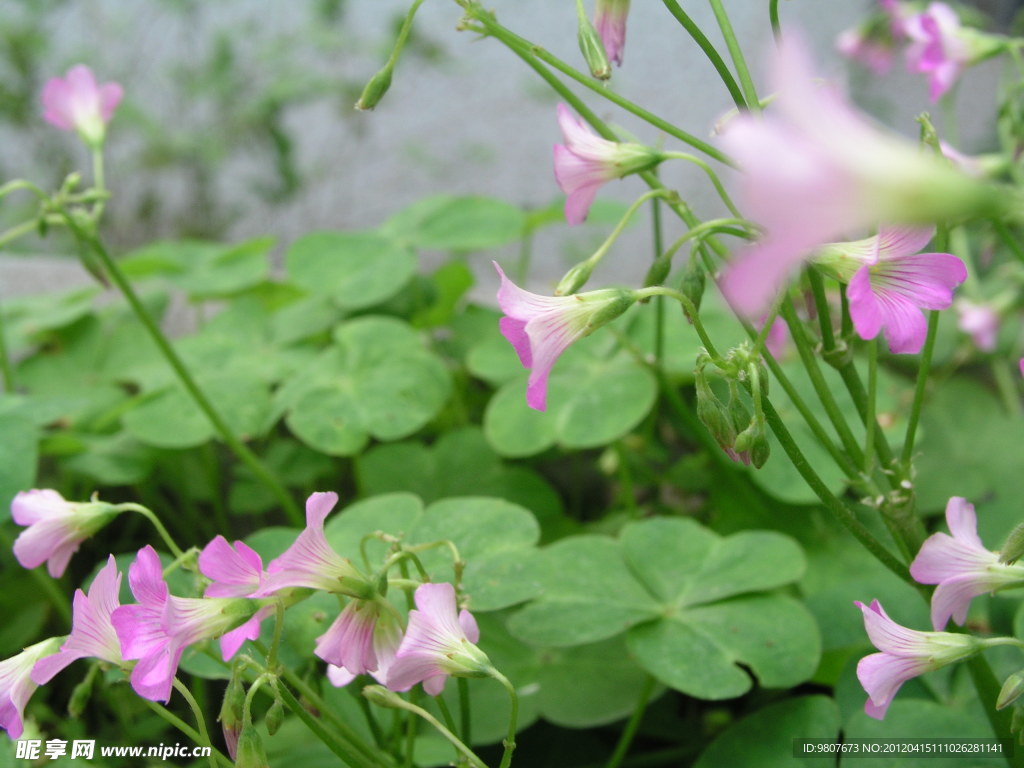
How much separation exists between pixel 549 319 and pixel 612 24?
0.77ft

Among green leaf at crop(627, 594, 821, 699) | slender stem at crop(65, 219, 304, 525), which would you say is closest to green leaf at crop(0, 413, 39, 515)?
slender stem at crop(65, 219, 304, 525)

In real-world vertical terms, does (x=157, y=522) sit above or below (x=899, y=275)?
below

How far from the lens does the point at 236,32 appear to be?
10.4 feet

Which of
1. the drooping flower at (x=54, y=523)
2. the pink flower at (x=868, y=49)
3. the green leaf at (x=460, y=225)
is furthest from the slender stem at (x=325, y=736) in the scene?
the pink flower at (x=868, y=49)

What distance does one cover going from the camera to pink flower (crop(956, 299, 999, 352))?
1351 millimetres

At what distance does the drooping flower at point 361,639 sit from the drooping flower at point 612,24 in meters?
0.40

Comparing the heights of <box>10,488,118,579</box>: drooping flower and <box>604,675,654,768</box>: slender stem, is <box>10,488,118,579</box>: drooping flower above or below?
above

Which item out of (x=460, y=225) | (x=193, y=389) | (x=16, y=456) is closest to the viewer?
(x=16, y=456)

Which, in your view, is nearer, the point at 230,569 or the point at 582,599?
the point at 230,569

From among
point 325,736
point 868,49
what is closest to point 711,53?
point 325,736

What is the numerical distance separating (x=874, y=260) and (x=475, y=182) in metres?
3.01

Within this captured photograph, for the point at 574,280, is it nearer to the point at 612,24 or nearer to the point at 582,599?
the point at 612,24

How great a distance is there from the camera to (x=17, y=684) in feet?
1.88

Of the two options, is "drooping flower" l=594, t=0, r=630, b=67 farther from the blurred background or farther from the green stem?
the blurred background
